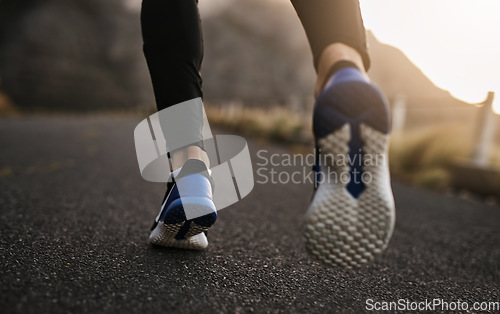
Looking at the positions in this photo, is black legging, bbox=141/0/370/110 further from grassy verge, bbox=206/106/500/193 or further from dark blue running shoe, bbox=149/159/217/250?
grassy verge, bbox=206/106/500/193

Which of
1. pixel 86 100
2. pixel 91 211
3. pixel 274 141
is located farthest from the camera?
pixel 86 100

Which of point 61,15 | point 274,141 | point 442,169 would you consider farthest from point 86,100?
point 442,169

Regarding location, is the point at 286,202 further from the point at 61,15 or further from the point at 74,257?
the point at 61,15

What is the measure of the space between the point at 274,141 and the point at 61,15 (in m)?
33.1

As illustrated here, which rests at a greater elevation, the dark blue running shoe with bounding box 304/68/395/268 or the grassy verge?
the dark blue running shoe with bounding box 304/68/395/268

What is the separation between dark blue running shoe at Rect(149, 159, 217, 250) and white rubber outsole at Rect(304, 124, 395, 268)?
0.25m

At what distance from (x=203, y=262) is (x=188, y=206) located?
236 mm

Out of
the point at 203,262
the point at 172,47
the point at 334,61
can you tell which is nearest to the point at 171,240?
the point at 203,262

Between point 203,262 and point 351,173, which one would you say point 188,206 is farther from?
point 351,173

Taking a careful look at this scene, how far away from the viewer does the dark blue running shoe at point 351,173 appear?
2.15 ft

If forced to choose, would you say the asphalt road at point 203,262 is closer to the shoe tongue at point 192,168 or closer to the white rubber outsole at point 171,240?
the white rubber outsole at point 171,240

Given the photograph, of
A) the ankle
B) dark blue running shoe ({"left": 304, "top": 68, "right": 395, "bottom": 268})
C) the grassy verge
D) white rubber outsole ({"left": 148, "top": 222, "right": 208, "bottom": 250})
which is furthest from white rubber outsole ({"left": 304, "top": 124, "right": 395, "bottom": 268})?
the grassy verge

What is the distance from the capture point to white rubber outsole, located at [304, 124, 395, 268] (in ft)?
2.17

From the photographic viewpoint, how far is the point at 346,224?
0.66 metres
